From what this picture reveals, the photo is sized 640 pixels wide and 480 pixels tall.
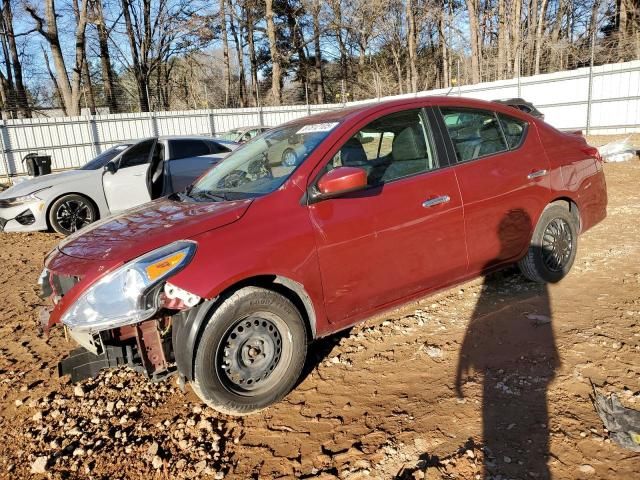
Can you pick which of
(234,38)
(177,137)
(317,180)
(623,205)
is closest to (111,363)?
(317,180)

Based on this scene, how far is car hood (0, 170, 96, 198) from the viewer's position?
7516 mm

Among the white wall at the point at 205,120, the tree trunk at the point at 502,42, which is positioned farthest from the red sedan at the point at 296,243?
the tree trunk at the point at 502,42

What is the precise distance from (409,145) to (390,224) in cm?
70

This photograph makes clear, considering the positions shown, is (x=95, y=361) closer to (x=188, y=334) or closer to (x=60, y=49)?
(x=188, y=334)

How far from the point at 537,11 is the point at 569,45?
6378 mm

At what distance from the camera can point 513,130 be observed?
3.98 metres

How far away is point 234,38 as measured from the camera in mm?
34344

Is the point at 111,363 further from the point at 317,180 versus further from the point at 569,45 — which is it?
the point at 569,45

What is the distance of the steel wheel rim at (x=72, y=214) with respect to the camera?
766 centimetres

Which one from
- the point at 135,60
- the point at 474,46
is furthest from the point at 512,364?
the point at 135,60

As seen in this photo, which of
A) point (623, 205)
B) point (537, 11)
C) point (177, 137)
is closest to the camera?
point (623, 205)

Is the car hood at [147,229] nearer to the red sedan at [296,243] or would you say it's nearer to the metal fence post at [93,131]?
the red sedan at [296,243]

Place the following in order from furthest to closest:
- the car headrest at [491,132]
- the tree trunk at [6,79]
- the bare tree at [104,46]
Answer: the tree trunk at [6,79] → the bare tree at [104,46] → the car headrest at [491,132]

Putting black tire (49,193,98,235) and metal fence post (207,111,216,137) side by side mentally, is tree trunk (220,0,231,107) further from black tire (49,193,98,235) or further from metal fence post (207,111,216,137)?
black tire (49,193,98,235)
